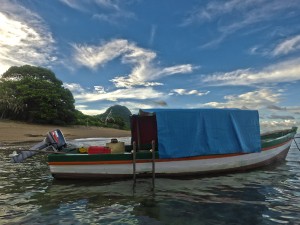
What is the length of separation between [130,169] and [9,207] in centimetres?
545

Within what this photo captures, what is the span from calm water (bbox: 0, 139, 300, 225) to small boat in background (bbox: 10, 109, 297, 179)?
58 centimetres

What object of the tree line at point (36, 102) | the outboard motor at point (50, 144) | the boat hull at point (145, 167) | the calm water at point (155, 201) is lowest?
the calm water at point (155, 201)

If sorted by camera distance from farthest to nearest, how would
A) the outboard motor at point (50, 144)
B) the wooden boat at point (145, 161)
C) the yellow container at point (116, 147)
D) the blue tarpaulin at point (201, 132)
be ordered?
the yellow container at point (116, 147), the outboard motor at point (50, 144), the blue tarpaulin at point (201, 132), the wooden boat at point (145, 161)

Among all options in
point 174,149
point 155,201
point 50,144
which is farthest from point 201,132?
point 50,144

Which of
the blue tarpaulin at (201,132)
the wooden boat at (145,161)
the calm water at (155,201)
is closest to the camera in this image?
the calm water at (155,201)

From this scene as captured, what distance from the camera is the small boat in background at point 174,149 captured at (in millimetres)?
14000

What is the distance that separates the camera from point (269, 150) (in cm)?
1847

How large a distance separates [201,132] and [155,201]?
5.00m

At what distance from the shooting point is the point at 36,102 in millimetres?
56031

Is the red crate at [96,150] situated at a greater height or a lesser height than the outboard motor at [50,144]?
lesser

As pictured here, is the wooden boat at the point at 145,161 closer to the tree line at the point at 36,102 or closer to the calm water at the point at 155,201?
the calm water at the point at 155,201

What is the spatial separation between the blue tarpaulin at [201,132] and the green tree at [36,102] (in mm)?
43946

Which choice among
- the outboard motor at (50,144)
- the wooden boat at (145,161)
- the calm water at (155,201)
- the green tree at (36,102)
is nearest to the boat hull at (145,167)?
the wooden boat at (145,161)

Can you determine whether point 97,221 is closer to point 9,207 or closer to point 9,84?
point 9,207
